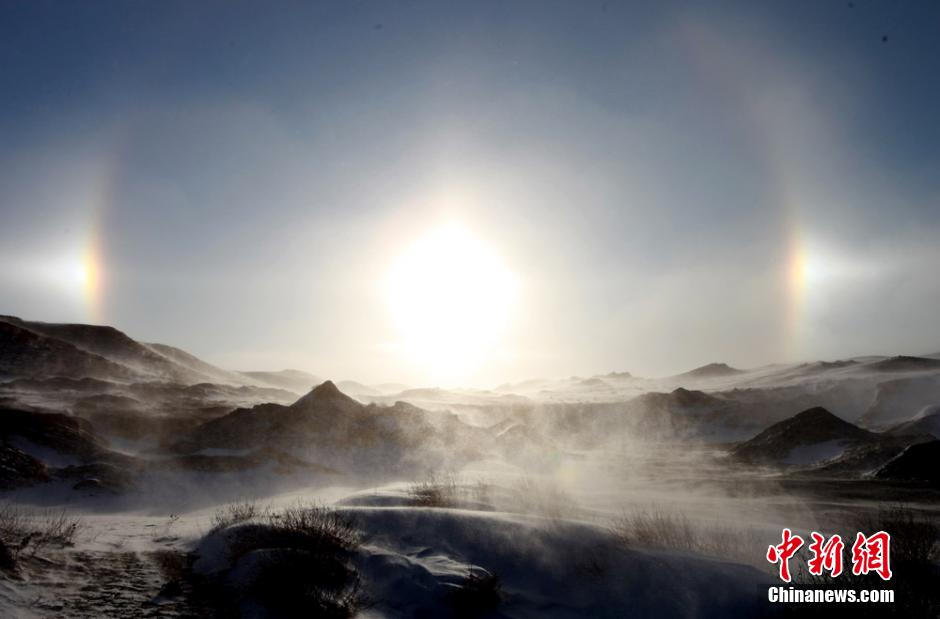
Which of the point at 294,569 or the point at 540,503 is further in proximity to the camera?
the point at 540,503

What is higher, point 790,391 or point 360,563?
point 790,391

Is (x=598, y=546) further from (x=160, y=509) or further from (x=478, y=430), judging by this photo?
(x=478, y=430)

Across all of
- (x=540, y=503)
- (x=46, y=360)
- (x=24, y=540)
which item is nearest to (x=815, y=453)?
(x=540, y=503)

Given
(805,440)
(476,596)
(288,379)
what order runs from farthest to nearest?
(288,379) < (805,440) < (476,596)

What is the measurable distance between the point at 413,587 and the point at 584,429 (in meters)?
59.9

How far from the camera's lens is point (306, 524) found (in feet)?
39.0

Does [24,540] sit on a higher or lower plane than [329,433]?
lower

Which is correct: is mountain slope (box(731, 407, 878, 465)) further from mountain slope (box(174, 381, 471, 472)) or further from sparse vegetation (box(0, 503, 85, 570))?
sparse vegetation (box(0, 503, 85, 570))

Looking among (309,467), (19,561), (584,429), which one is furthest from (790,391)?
(19,561)

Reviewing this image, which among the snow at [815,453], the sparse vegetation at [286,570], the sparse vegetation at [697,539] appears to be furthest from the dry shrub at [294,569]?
the snow at [815,453]

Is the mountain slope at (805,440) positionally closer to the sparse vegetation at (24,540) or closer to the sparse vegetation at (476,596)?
the sparse vegetation at (476,596)

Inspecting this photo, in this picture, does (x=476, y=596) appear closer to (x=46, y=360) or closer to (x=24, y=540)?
(x=24, y=540)

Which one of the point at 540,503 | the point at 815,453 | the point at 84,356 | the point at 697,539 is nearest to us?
the point at 697,539

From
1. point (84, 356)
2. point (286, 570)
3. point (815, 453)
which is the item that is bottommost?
point (286, 570)
